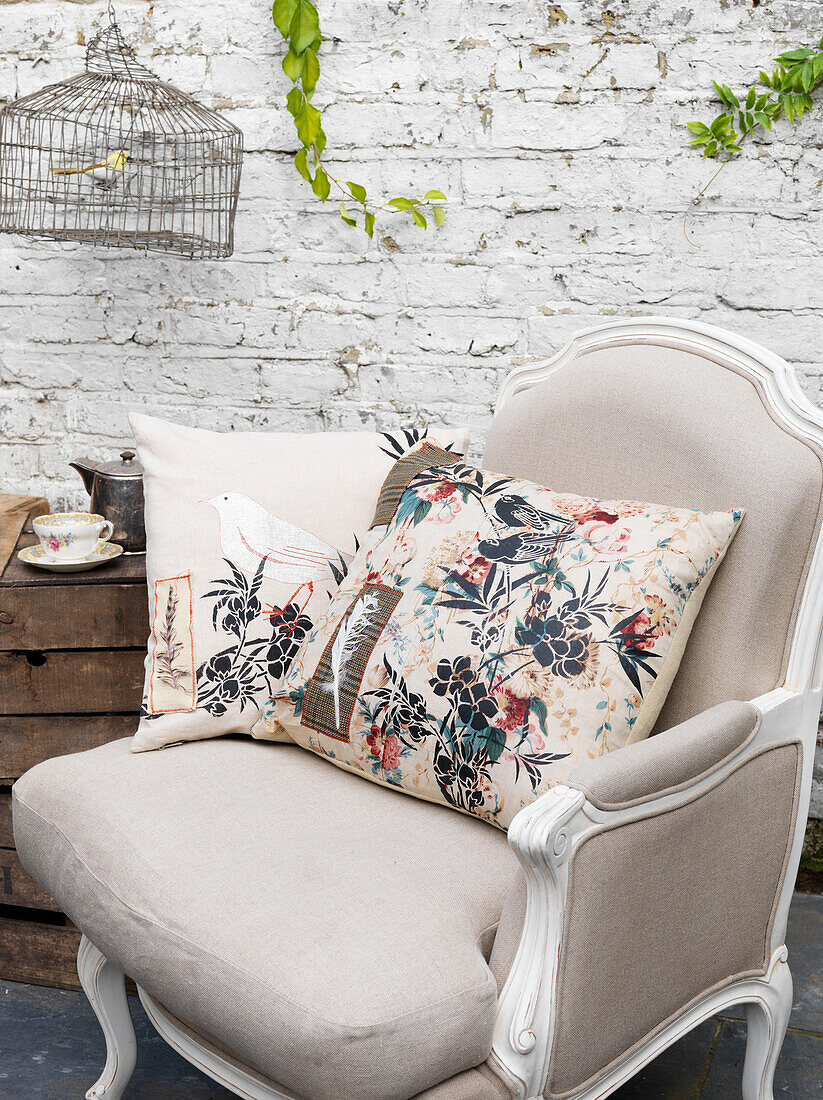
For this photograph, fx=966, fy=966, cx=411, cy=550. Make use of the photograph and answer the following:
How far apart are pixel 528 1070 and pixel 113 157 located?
5.65 feet

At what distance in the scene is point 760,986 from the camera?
1148 millimetres

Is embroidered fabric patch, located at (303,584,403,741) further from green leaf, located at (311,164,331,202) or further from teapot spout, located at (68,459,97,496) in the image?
green leaf, located at (311,164,331,202)

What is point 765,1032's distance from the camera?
1.16m

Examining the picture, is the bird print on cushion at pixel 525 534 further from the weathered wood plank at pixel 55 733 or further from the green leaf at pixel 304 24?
the green leaf at pixel 304 24

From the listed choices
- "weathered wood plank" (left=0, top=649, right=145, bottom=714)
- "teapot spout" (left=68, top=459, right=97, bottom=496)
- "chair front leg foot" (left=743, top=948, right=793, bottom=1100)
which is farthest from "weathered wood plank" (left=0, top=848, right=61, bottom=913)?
"chair front leg foot" (left=743, top=948, right=793, bottom=1100)

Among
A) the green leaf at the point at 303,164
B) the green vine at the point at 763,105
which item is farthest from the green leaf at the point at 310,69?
the green vine at the point at 763,105

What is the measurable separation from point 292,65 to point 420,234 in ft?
1.38

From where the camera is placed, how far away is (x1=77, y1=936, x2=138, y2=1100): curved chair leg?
4.14 feet

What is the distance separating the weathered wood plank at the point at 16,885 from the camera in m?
1.60

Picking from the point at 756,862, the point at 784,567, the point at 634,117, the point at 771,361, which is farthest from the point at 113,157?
the point at 756,862

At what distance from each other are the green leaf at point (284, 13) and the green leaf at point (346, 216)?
35cm

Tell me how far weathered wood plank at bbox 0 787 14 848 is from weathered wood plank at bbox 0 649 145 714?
0.57ft

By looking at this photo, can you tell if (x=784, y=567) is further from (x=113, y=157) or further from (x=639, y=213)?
(x=113, y=157)

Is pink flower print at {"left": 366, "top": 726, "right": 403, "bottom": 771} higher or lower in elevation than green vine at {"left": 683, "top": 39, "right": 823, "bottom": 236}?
lower
